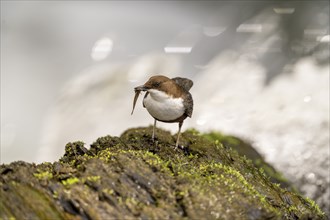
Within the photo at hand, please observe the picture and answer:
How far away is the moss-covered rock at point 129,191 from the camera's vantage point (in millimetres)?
2994

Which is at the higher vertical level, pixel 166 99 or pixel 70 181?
pixel 166 99

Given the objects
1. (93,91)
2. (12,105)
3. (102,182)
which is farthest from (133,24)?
(102,182)

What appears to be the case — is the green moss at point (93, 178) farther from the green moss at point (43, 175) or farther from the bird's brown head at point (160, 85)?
the bird's brown head at point (160, 85)

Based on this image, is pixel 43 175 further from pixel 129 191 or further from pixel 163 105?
pixel 163 105

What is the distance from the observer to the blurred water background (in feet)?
23.7

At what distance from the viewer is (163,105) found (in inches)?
159

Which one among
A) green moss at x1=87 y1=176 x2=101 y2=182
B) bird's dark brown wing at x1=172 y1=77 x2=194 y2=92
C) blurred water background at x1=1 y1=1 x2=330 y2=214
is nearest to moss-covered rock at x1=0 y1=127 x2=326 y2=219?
green moss at x1=87 y1=176 x2=101 y2=182

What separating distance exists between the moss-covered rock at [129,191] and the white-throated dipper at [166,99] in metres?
0.38

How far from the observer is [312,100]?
7375 millimetres

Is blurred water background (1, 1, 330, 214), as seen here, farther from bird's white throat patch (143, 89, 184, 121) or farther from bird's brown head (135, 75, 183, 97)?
bird's brown head (135, 75, 183, 97)

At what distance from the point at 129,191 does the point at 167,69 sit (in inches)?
207

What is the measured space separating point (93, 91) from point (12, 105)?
1.36 m

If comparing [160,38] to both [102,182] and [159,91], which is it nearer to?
[159,91]

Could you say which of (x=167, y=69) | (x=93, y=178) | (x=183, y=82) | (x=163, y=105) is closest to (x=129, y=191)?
(x=93, y=178)
